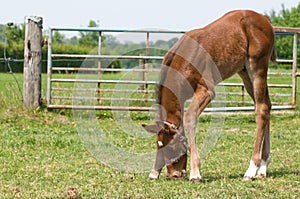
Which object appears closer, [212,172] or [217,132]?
[212,172]

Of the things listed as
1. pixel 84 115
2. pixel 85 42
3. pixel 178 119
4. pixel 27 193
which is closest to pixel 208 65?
pixel 178 119

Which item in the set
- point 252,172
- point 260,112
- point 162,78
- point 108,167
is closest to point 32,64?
point 108,167

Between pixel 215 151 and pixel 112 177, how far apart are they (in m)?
2.79

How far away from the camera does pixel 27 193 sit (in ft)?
20.2

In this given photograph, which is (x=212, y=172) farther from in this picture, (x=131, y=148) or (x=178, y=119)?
(x=131, y=148)

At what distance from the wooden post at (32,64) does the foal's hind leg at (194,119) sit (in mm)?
6205

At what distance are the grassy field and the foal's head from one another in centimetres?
18

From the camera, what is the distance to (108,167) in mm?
8016

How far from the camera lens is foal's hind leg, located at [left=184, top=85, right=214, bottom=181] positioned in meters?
6.98

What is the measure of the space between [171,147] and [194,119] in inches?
15.6

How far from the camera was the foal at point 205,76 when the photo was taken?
7.02 metres

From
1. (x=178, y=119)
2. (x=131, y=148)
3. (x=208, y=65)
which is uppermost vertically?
(x=208, y=65)

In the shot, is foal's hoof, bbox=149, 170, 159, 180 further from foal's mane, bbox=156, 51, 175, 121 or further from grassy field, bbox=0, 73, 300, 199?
foal's mane, bbox=156, 51, 175, 121

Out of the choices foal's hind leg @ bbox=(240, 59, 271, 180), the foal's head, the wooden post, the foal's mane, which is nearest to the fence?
the wooden post
